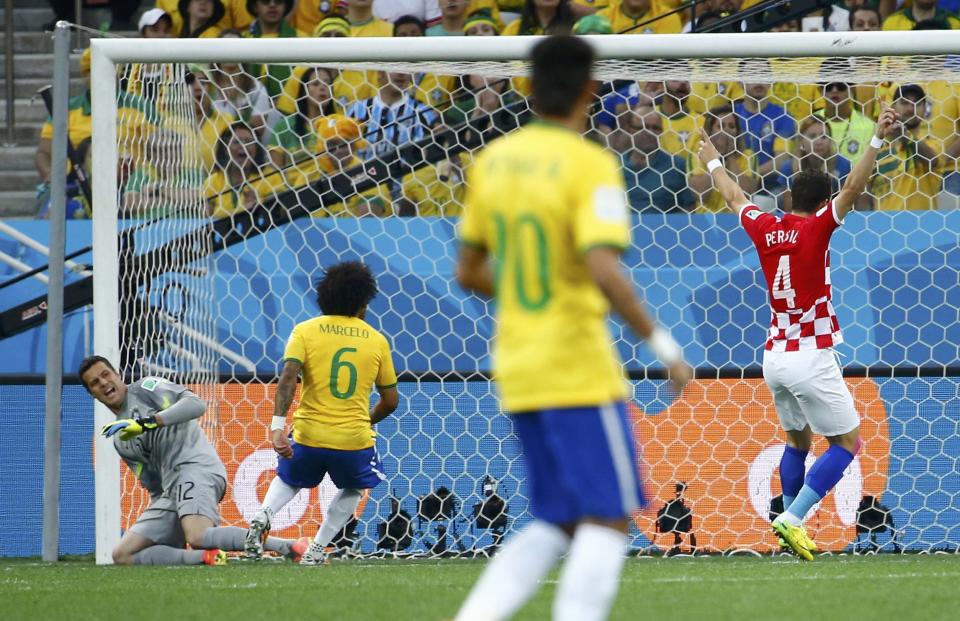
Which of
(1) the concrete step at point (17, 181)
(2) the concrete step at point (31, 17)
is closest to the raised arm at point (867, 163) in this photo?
(1) the concrete step at point (17, 181)

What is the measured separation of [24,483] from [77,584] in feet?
6.95

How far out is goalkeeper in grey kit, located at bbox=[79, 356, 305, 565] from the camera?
7434 mm

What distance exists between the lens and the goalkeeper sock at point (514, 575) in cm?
357

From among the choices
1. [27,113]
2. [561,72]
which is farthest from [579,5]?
[561,72]

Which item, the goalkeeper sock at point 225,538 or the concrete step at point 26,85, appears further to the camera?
the concrete step at point 26,85

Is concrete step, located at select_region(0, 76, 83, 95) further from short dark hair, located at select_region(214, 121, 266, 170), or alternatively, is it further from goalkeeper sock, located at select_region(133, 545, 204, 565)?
goalkeeper sock, located at select_region(133, 545, 204, 565)

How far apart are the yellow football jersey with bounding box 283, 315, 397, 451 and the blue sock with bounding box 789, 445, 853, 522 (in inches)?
85.9

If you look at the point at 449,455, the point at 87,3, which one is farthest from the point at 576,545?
the point at 87,3

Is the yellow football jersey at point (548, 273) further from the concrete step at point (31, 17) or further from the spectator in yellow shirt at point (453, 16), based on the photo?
the concrete step at point (31, 17)

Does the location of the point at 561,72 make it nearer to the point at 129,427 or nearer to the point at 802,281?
the point at 802,281

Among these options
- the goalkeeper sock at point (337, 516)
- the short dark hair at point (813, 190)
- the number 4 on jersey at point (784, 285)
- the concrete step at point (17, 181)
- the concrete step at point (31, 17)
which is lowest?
the goalkeeper sock at point (337, 516)

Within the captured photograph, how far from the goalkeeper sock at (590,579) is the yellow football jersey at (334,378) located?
3.95 m

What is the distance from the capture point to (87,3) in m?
13.1

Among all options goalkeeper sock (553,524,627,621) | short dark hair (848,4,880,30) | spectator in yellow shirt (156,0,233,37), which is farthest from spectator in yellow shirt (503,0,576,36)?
goalkeeper sock (553,524,627,621)
